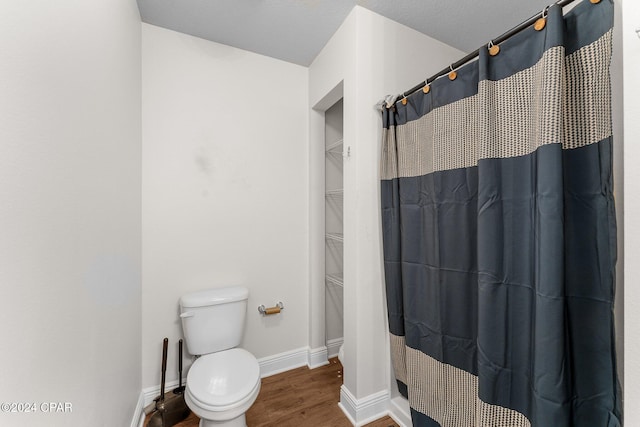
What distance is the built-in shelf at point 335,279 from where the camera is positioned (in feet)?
6.50

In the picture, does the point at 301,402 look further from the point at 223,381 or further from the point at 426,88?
the point at 426,88

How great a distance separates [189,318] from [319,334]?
3.36 feet

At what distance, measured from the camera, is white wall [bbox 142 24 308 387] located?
1.70m

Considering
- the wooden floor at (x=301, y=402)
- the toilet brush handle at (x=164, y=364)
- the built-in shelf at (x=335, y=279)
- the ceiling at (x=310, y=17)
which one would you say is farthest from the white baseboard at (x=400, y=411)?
the ceiling at (x=310, y=17)

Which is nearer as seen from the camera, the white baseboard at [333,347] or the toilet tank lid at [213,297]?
the toilet tank lid at [213,297]

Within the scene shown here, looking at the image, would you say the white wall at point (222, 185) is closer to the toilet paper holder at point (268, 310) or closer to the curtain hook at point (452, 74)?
the toilet paper holder at point (268, 310)

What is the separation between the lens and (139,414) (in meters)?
1.53

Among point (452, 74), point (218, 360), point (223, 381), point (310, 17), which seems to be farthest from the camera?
point (310, 17)

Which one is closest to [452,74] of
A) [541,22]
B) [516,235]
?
[541,22]

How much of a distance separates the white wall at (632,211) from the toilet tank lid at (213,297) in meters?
1.71

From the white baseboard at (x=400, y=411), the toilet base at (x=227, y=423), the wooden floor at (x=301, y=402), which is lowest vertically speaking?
the wooden floor at (x=301, y=402)

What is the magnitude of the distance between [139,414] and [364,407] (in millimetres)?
1335

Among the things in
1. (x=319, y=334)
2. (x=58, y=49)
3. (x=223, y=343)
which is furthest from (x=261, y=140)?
(x=319, y=334)

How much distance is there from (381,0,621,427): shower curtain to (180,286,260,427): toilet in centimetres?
91
